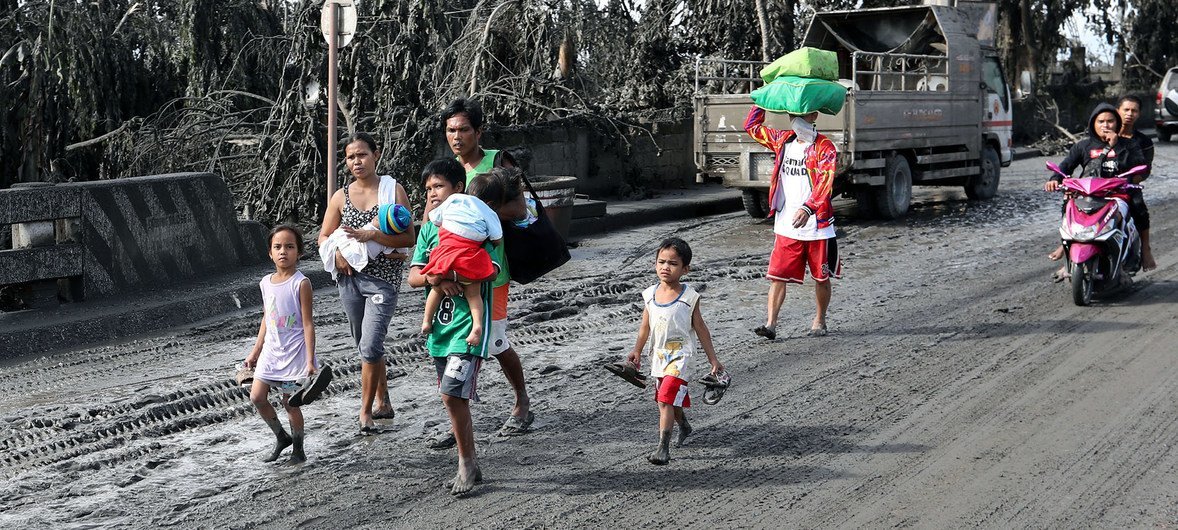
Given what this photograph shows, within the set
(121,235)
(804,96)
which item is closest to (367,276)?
(804,96)

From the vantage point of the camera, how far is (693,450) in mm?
5508

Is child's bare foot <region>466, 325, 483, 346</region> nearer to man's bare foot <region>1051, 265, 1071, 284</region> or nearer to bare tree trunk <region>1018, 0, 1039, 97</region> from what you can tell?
man's bare foot <region>1051, 265, 1071, 284</region>

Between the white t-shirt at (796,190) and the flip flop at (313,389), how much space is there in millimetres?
3756

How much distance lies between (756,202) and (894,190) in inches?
67.3

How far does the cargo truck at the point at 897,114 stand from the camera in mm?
14297

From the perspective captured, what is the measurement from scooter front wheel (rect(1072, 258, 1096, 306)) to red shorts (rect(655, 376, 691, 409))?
4.66 metres

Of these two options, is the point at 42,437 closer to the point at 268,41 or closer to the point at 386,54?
the point at 386,54

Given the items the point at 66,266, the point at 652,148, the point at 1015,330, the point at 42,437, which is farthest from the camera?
the point at 652,148

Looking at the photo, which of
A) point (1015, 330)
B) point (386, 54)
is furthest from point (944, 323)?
point (386, 54)

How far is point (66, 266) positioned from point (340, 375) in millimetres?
3054

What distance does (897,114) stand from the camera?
48.4 feet

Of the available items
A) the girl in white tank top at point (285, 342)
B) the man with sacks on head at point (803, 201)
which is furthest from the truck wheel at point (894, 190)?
the girl in white tank top at point (285, 342)

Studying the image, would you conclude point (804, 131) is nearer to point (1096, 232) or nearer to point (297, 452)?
point (1096, 232)

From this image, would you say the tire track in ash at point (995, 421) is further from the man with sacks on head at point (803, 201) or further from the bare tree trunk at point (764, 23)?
the bare tree trunk at point (764, 23)
